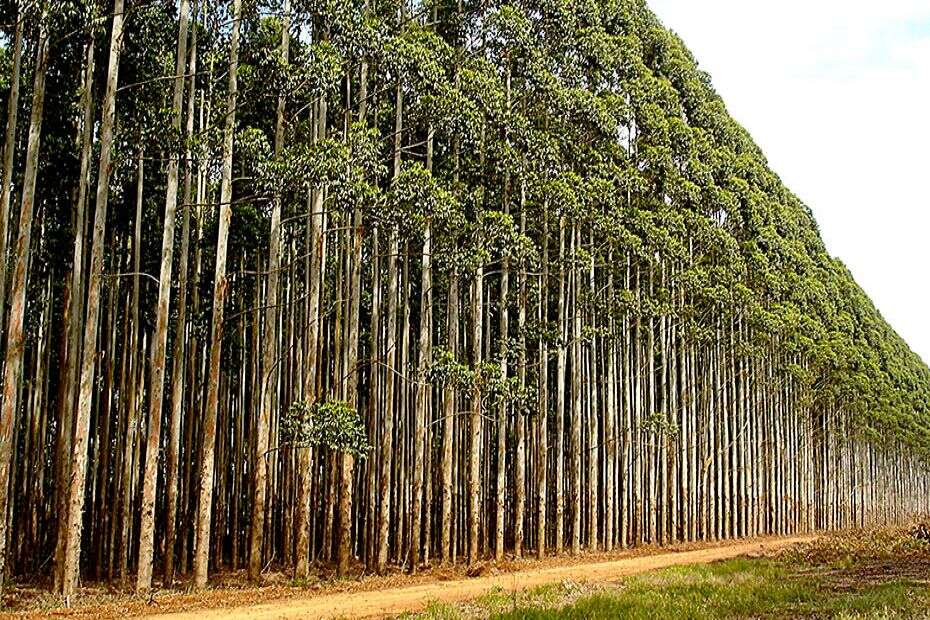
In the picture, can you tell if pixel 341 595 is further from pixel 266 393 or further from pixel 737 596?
pixel 737 596

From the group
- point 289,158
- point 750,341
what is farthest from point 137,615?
point 750,341

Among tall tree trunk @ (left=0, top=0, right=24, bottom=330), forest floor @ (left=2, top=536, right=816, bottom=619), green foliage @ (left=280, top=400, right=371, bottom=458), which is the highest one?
tall tree trunk @ (left=0, top=0, right=24, bottom=330)

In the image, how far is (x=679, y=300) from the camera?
36438 millimetres

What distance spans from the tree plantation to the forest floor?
693mm

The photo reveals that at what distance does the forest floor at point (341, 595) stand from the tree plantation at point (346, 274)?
693 mm

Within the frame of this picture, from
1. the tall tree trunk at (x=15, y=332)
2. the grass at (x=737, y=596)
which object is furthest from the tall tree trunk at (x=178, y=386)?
the grass at (x=737, y=596)

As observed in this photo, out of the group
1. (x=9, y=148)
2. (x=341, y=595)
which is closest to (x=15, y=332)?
(x=9, y=148)

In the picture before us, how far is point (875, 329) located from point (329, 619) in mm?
59638

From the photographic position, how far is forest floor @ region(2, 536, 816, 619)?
45.4 feet

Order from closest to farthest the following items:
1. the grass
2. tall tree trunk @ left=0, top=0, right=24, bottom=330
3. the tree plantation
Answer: the grass → tall tree trunk @ left=0, top=0, right=24, bottom=330 → the tree plantation

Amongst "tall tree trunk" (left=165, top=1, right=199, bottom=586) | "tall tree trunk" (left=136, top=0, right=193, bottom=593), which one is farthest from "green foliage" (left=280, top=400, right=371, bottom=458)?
"tall tree trunk" (left=136, top=0, right=193, bottom=593)

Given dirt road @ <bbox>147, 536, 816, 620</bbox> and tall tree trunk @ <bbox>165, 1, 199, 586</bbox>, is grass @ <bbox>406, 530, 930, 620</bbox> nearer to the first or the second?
dirt road @ <bbox>147, 536, 816, 620</bbox>

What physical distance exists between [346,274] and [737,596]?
12344 mm

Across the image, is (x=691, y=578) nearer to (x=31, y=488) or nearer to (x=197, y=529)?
(x=197, y=529)
